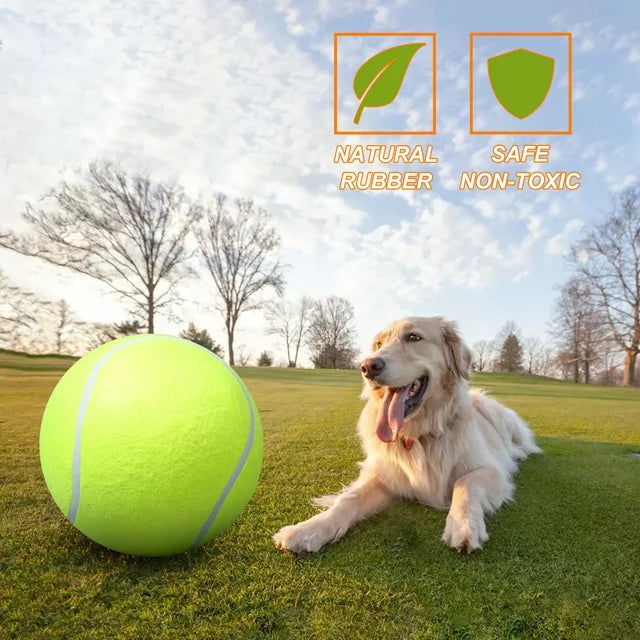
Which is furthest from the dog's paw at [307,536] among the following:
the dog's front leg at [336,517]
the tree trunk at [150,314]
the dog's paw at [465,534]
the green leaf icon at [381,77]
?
the tree trunk at [150,314]

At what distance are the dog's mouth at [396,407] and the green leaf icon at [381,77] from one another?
5142 mm

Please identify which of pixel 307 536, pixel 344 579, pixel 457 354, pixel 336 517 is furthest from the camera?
pixel 457 354

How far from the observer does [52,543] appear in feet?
7.37

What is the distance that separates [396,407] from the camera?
298cm

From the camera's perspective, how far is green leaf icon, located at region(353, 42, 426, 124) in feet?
21.7

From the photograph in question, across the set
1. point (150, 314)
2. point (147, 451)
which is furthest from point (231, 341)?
point (147, 451)

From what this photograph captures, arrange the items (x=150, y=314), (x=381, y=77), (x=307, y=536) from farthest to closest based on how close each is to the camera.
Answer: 1. (x=150, y=314)
2. (x=381, y=77)
3. (x=307, y=536)

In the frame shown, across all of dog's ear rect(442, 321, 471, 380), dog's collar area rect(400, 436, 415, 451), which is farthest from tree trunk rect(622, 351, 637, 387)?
dog's collar area rect(400, 436, 415, 451)

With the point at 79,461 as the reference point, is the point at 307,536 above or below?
below

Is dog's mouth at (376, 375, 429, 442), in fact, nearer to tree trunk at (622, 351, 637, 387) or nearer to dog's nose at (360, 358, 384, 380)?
dog's nose at (360, 358, 384, 380)

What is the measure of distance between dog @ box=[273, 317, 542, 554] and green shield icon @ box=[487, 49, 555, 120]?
5.24 meters

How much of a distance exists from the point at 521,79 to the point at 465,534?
7071 mm

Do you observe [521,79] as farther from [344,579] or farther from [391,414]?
[344,579]

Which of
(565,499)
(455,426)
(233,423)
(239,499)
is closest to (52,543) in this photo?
(239,499)
